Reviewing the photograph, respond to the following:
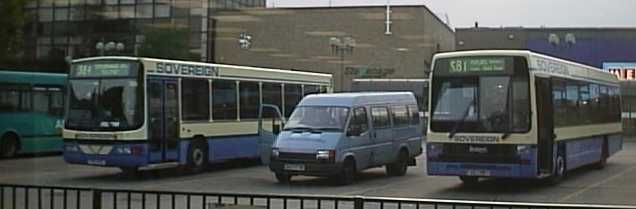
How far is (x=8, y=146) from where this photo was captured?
2123 centimetres

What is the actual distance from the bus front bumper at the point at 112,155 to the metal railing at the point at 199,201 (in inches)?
163

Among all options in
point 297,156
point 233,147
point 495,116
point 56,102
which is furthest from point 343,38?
point 56,102

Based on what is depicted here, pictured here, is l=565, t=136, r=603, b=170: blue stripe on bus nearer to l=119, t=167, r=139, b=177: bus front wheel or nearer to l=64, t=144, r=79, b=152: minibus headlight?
l=119, t=167, r=139, b=177: bus front wheel

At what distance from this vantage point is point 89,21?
1883 centimetres

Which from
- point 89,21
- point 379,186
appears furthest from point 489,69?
point 89,21

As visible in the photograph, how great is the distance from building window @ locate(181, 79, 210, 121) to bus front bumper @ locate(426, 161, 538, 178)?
504 centimetres

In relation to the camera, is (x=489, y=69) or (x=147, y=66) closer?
(x=489, y=69)

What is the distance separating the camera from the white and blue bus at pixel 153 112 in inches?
633

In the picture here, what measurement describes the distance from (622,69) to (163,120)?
698 cm

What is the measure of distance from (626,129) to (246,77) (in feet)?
21.1

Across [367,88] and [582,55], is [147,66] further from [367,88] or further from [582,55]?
[582,55]

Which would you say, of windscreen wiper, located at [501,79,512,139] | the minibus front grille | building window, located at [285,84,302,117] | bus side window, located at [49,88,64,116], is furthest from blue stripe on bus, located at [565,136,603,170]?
bus side window, located at [49,88,64,116]

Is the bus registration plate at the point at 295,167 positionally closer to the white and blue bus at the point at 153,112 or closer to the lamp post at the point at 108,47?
the white and blue bus at the point at 153,112

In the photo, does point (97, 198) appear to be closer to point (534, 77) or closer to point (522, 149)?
point (522, 149)
